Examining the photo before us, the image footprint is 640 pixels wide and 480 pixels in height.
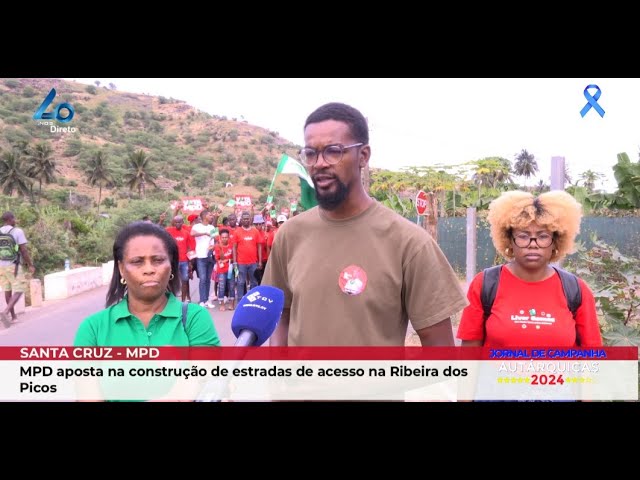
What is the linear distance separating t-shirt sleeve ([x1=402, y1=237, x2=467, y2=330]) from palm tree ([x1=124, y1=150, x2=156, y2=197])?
303cm

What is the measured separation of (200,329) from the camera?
2.23 metres

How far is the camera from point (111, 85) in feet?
10.9

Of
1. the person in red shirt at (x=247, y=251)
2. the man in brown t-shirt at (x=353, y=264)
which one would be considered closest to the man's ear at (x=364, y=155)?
the man in brown t-shirt at (x=353, y=264)

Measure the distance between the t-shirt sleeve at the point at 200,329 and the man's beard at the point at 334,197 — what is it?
627 mm

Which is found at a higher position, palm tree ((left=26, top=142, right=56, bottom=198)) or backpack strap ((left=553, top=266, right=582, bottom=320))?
palm tree ((left=26, top=142, right=56, bottom=198))

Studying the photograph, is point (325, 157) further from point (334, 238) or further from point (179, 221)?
point (179, 221)

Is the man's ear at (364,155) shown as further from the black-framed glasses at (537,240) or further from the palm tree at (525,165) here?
the palm tree at (525,165)

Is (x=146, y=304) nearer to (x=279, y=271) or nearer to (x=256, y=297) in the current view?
(x=279, y=271)

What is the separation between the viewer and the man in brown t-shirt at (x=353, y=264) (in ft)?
7.06

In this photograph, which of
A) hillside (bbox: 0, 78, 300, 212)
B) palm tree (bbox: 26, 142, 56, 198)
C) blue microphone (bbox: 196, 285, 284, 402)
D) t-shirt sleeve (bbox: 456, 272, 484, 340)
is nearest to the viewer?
blue microphone (bbox: 196, 285, 284, 402)

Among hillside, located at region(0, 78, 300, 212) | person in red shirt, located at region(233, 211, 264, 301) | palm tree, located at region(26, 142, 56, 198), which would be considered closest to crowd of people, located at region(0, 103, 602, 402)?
hillside, located at region(0, 78, 300, 212)

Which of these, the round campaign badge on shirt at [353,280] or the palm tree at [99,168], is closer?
the round campaign badge on shirt at [353,280]

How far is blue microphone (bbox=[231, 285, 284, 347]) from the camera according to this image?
1.72 metres

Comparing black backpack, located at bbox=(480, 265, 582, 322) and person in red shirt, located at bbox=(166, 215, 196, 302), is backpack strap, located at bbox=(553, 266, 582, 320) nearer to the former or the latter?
black backpack, located at bbox=(480, 265, 582, 322)
